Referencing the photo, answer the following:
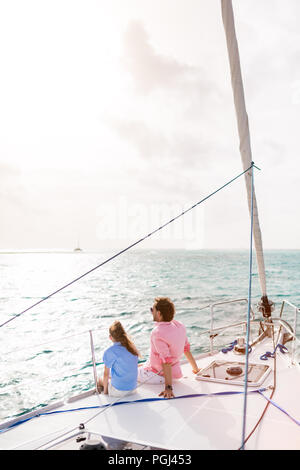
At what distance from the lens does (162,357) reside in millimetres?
3902

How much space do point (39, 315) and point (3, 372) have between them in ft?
33.9

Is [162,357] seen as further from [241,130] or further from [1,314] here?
[1,314]

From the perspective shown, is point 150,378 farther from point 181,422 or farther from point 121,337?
point 181,422

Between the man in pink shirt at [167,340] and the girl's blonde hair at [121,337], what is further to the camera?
the man in pink shirt at [167,340]

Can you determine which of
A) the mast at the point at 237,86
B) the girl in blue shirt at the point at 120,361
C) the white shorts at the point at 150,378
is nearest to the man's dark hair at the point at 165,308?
the girl in blue shirt at the point at 120,361

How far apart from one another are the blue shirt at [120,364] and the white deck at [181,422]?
182 mm

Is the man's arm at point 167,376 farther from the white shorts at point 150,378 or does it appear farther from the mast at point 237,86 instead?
the mast at point 237,86

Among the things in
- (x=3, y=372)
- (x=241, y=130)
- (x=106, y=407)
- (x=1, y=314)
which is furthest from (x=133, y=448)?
(x=1, y=314)

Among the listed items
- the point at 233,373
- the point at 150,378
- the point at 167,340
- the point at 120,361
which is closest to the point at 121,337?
the point at 120,361

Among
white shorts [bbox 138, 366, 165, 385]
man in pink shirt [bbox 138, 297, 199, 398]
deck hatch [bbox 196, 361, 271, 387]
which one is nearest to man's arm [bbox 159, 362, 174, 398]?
man in pink shirt [bbox 138, 297, 199, 398]

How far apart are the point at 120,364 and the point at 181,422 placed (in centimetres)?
85

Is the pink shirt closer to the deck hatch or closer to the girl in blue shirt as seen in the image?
the girl in blue shirt

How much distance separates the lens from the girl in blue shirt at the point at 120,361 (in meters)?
3.72

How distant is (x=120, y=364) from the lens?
12.2ft
